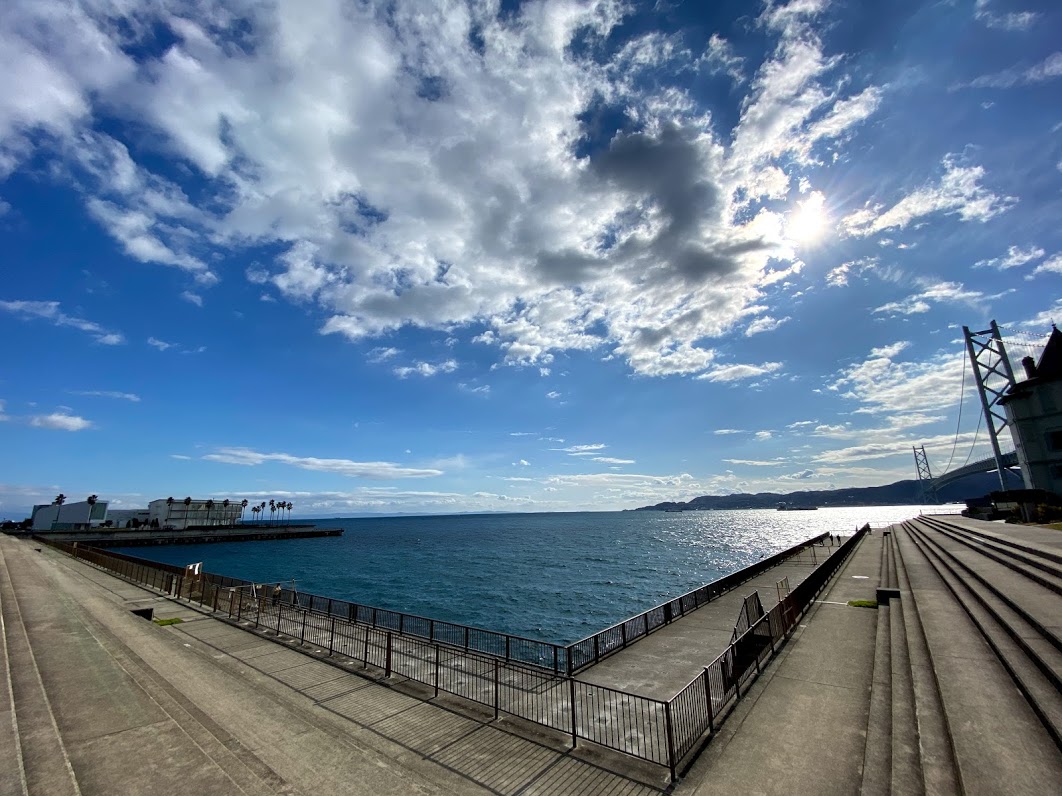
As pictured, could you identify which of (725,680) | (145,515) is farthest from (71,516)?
(725,680)

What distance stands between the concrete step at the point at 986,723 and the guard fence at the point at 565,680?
11.7 feet

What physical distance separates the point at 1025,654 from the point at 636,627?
9.70m

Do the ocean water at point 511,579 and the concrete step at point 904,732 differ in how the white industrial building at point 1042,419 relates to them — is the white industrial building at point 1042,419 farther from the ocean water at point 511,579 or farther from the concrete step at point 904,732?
the concrete step at point 904,732

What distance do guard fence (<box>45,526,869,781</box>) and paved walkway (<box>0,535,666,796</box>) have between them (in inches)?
26.5

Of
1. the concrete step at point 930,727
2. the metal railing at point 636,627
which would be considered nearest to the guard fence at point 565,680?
the metal railing at point 636,627

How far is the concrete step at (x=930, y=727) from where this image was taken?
6395 mm

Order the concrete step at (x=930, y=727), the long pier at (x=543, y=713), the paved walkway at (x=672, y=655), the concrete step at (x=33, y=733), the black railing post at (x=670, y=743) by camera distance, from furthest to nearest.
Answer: the paved walkway at (x=672, y=655) < the black railing post at (x=670, y=743) < the long pier at (x=543, y=713) < the concrete step at (x=33, y=733) < the concrete step at (x=930, y=727)

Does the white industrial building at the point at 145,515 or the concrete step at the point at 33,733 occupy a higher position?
the white industrial building at the point at 145,515

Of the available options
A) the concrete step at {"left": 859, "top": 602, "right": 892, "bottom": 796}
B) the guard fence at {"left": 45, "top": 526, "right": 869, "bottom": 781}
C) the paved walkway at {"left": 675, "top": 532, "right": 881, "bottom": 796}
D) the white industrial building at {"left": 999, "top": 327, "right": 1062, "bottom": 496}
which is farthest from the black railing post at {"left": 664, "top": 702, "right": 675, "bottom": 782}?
the white industrial building at {"left": 999, "top": 327, "right": 1062, "bottom": 496}

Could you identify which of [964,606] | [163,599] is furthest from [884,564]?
[163,599]

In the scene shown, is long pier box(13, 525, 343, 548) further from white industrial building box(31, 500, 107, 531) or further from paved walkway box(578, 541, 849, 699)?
paved walkway box(578, 541, 849, 699)

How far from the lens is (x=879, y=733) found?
8195 mm

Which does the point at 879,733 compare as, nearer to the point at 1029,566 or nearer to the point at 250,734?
the point at 250,734

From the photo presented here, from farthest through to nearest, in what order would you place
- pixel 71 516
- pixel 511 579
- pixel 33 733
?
pixel 71 516 → pixel 511 579 → pixel 33 733
